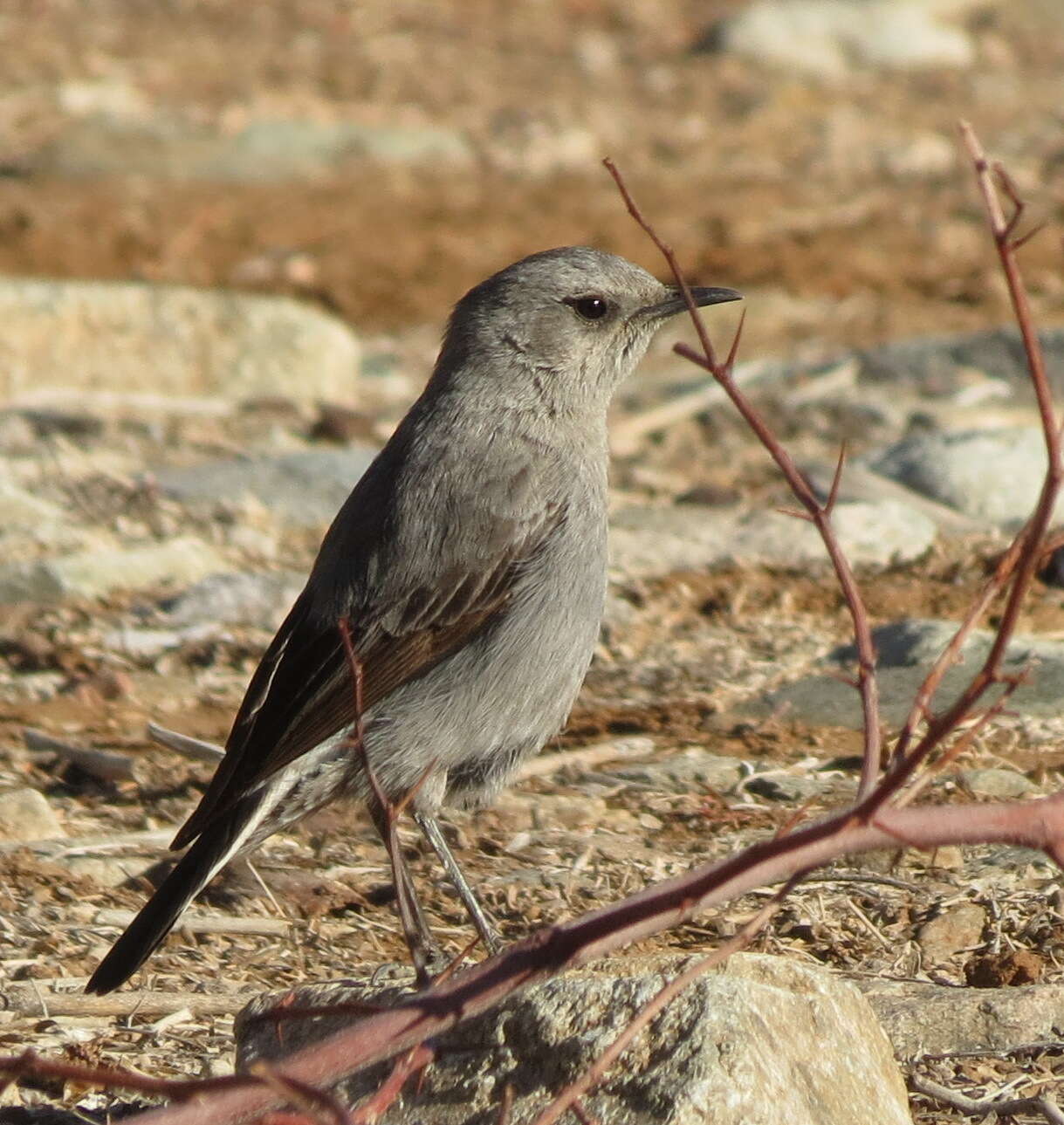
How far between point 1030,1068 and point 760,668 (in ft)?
8.73

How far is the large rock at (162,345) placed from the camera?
9875mm

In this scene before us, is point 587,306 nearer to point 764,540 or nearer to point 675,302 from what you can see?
point 675,302

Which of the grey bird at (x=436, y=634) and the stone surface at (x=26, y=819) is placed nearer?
the grey bird at (x=436, y=634)

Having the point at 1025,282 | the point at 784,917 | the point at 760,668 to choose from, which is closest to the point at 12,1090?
the point at 784,917

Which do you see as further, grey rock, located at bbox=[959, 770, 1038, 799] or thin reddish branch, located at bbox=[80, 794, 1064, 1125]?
grey rock, located at bbox=[959, 770, 1038, 799]

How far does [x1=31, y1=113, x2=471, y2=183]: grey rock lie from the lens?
46.8 feet

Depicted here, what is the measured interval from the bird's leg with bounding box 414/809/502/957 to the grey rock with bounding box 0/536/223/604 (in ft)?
8.74

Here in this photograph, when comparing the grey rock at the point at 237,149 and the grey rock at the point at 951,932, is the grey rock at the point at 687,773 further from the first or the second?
the grey rock at the point at 237,149

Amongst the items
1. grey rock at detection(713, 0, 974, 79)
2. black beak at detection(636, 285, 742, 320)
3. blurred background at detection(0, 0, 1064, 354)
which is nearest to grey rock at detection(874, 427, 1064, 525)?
black beak at detection(636, 285, 742, 320)

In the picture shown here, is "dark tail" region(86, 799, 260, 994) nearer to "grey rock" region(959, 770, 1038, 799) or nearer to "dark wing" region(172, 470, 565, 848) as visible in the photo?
"dark wing" region(172, 470, 565, 848)

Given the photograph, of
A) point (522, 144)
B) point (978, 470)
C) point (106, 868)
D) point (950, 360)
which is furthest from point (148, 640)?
point (522, 144)

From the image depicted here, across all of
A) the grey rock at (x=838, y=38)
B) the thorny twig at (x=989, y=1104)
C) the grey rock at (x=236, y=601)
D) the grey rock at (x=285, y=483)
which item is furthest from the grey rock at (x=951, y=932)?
the grey rock at (x=838, y=38)

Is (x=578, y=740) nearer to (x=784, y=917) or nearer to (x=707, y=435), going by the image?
(x=784, y=917)

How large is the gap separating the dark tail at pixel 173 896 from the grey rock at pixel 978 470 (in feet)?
12.7
